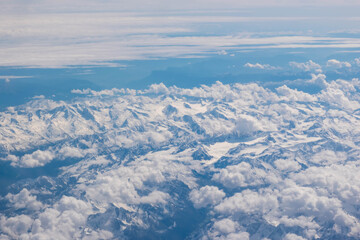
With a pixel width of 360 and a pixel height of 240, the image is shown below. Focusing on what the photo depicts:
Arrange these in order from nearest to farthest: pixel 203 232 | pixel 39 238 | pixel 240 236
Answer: pixel 39 238
pixel 240 236
pixel 203 232

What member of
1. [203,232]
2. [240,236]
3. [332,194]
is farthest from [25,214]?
[332,194]

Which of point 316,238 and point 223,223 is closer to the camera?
point 316,238

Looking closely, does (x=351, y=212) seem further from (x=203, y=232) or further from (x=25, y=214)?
(x=25, y=214)

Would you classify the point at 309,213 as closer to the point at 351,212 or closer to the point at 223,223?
the point at 351,212

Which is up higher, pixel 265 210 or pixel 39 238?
pixel 39 238

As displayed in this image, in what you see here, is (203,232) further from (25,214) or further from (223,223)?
(25,214)

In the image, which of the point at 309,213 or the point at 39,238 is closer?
the point at 39,238

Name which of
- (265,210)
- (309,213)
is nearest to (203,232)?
(265,210)

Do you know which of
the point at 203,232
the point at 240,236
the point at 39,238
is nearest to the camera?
the point at 39,238
